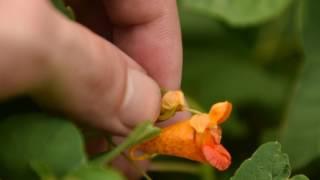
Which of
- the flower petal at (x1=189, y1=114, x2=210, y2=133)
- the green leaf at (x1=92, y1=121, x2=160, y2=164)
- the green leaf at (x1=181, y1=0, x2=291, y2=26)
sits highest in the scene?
the green leaf at (x1=92, y1=121, x2=160, y2=164)

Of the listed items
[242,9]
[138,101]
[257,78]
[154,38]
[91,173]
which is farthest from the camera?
[257,78]

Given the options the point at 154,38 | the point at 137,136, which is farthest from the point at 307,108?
the point at 137,136

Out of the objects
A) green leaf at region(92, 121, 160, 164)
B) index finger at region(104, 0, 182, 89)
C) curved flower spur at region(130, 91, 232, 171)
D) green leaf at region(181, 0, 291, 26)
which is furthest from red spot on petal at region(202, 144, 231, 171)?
→ green leaf at region(181, 0, 291, 26)

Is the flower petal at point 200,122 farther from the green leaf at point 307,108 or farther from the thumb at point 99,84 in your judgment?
the green leaf at point 307,108

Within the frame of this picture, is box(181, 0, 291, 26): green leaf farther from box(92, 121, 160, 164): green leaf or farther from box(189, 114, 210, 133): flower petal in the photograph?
box(92, 121, 160, 164): green leaf

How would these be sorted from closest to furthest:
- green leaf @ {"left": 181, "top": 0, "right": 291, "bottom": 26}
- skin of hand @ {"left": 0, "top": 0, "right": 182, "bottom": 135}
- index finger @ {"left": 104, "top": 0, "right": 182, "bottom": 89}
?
skin of hand @ {"left": 0, "top": 0, "right": 182, "bottom": 135}, index finger @ {"left": 104, "top": 0, "right": 182, "bottom": 89}, green leaf @ {"left": 181, "top": 0, "right": 291, "bottom": 26}

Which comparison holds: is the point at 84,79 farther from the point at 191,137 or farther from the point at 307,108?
the point at 307,108

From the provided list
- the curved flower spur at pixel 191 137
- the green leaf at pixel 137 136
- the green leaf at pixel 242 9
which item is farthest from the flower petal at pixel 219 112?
the green leaf at pixel 242 9
